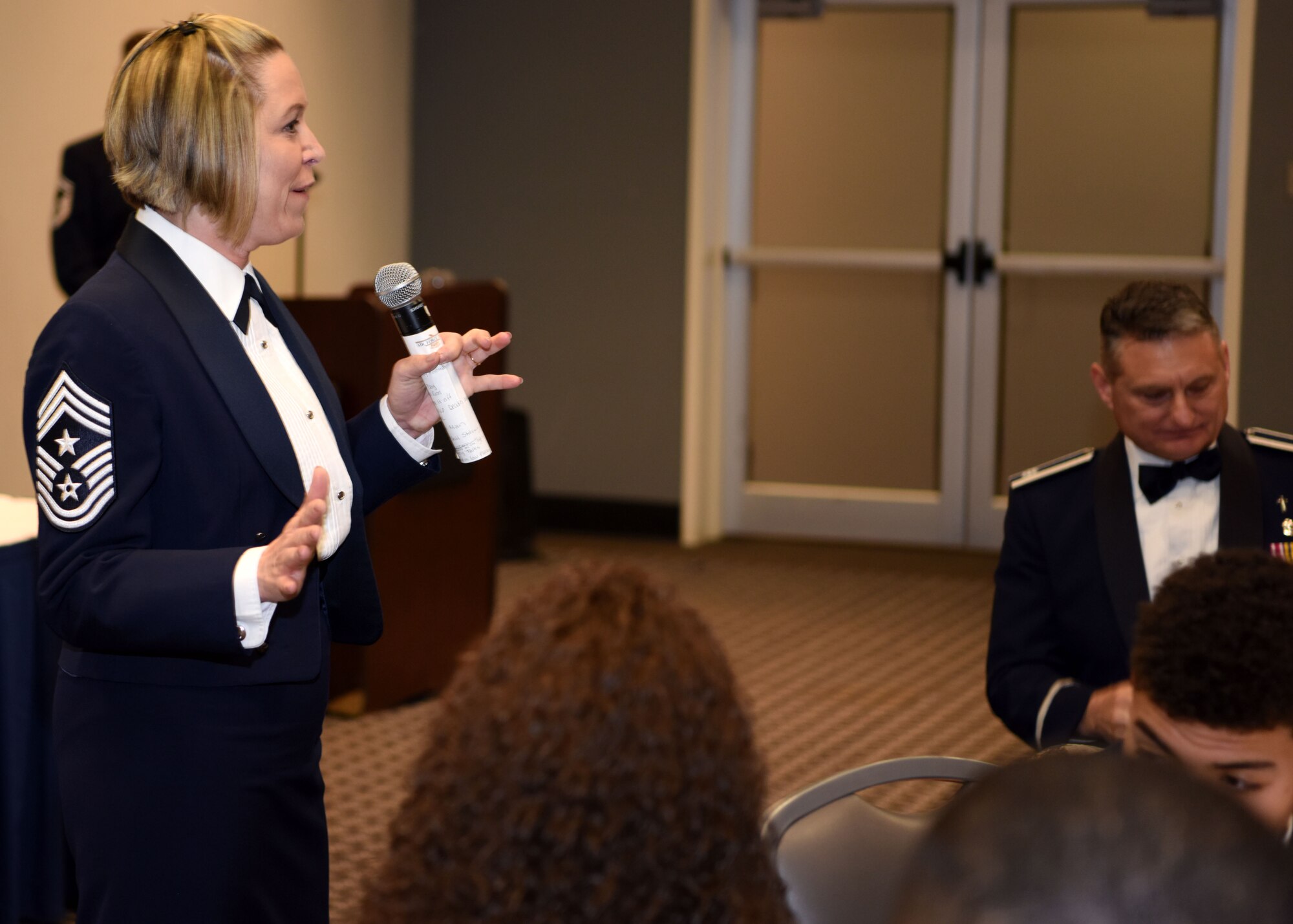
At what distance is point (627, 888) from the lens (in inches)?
28.7

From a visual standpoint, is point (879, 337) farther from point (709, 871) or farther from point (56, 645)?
point (709, 871)

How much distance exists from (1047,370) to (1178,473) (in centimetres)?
469

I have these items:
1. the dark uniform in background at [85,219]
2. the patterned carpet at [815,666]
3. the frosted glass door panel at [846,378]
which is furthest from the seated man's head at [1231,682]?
the frosted glass door panel at [846,378]

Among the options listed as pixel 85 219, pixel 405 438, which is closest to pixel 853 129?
pixel 85 219

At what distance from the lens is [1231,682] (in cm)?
142

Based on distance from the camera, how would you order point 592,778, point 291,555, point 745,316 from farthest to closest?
point 745,316
point 291,555
point 592,778

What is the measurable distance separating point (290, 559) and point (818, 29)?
5.95 m

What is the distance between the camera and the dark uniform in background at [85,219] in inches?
162

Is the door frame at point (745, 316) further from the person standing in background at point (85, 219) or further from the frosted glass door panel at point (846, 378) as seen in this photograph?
the person standing in background at point (85, 219)

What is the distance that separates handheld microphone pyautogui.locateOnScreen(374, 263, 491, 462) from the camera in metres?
1.74

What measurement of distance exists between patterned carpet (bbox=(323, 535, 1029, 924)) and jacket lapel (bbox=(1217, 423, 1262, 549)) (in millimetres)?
936

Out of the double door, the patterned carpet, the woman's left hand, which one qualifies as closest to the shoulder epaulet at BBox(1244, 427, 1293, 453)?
the patterned carpet

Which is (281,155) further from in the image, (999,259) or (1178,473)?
(999,259)

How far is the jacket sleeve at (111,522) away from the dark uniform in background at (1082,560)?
3.99ft
